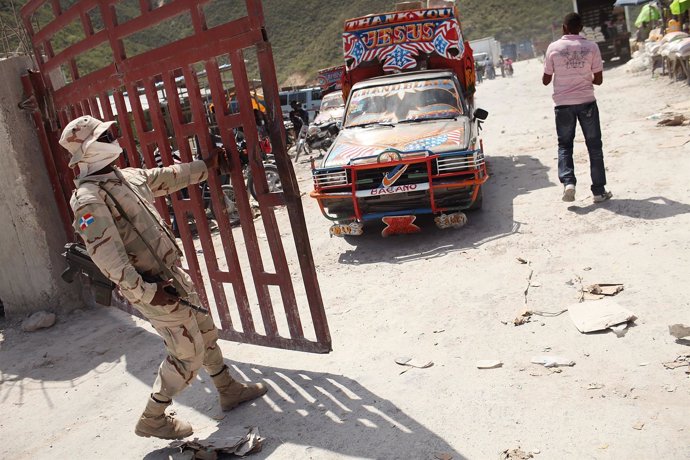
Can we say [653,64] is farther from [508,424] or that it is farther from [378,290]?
[508,424]

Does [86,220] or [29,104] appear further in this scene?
[29,104]

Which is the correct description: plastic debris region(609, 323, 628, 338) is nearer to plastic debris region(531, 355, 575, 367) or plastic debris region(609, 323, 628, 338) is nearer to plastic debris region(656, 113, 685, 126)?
plastic debris region(531, 355, 575, 367)

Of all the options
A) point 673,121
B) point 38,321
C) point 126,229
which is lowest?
point 38,321

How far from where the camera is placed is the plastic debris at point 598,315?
408 cm

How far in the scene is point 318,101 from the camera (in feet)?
83.2

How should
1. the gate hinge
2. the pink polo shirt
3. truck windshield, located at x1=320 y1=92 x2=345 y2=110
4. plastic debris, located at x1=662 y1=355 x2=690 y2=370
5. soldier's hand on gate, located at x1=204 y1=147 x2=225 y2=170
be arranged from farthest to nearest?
truck windshield, located at x1=320 y1=92 x2=345 y2=110 < the pink polo shirt < the gate hinge < soldier's hand on gate, located at x1=204 y1=147 x2=225 y2=170 < plastic debris, located at x1=662 y1=355 x2=690 y2=370

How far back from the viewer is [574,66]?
6.56 metres

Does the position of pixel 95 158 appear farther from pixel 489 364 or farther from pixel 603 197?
pixel 603 197

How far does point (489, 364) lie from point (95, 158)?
265 centimetres

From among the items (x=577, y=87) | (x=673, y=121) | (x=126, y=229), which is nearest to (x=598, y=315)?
(x=126, y=229)

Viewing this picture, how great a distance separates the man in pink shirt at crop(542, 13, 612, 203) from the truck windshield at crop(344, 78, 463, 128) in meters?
1.66

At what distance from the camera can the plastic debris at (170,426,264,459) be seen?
11.2ft

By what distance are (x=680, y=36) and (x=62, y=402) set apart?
1571 cm

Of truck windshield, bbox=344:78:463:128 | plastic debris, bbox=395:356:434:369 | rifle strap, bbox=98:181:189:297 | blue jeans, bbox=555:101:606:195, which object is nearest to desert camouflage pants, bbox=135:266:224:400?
rifle strap, bbox=98:181:189:297
